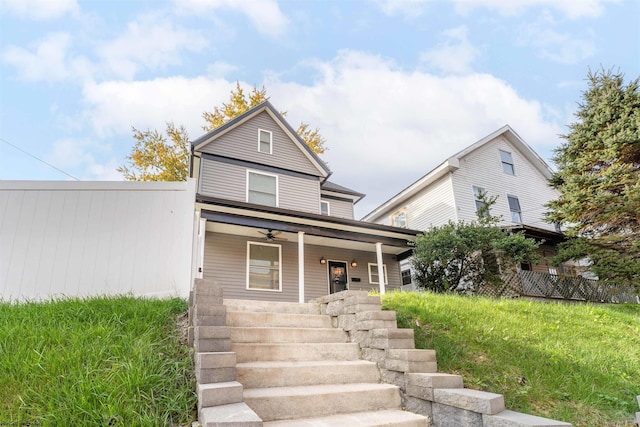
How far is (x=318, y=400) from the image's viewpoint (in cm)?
286

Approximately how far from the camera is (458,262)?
1029cm

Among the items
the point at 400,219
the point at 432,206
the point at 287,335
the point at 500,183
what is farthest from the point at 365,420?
the point at 500,183

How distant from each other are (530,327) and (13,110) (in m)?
15.5

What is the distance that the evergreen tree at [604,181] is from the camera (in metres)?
10.5

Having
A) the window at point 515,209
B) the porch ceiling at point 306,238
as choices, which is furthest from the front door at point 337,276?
the window at point 515,209

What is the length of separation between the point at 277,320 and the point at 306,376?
1093 mm

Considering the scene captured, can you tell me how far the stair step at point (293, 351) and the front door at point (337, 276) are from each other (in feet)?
24.6

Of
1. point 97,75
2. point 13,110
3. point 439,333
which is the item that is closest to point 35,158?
point 13,110

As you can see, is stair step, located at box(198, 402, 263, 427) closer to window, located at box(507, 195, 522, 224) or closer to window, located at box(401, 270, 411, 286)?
window, located at box(401, 270, 411, 286)

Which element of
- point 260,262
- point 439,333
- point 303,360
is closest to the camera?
point 303,360

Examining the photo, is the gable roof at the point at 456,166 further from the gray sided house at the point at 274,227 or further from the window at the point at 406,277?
the gray sided house at the point at 274,227

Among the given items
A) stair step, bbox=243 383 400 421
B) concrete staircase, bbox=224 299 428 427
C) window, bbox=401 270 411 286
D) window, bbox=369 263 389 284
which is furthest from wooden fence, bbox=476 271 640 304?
stair step, bbox=243 383 400 421

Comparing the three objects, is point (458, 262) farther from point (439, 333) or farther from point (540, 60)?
point (540, 60)

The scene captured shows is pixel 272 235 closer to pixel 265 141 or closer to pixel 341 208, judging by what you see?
pixel 265 141
